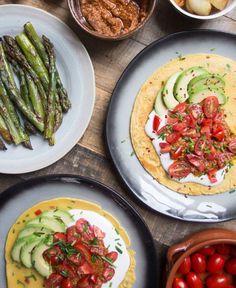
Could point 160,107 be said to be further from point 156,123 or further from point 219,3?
point 219,3

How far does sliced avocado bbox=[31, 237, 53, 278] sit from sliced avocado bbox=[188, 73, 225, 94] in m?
1.50

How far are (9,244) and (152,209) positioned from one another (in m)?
1.07

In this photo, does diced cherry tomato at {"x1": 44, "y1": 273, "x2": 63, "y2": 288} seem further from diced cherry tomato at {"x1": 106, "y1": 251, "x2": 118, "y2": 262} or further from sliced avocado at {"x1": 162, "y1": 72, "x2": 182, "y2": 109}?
sliced avocado at {"x1": 162, "y1": 72, "x2": 182, "y2": 109}

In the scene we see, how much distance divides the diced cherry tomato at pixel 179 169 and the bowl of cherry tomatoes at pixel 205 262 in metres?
0.44

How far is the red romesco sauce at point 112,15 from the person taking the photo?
414 cm

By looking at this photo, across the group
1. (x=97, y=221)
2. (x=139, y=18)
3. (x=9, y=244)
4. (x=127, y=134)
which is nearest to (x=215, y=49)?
(x=139, y=18)

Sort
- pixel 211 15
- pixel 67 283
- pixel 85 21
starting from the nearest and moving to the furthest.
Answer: pixel 67 283, pixel 211 15, pixel 85 21

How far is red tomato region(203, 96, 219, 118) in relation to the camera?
412cm

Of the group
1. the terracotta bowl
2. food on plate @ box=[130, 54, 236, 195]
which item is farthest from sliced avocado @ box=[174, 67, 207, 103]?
the terracotta bowl

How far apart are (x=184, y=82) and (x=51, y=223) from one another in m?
1.40

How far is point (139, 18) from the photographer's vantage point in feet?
13.7

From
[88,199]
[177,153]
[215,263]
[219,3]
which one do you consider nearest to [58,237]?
[88,199]

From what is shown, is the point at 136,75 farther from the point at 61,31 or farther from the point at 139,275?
the point at 139,275

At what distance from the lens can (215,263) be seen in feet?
13.6
